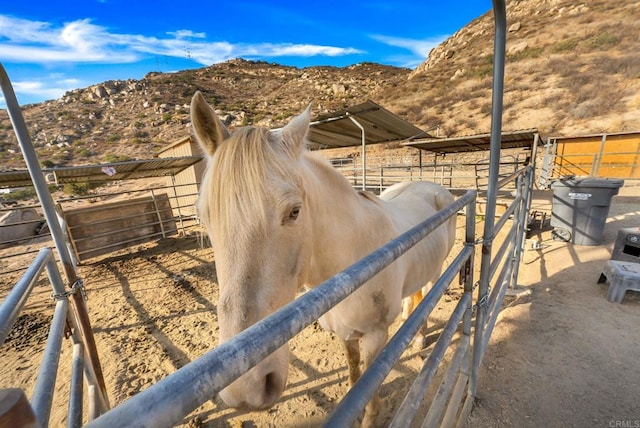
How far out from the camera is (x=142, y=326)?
140 inches

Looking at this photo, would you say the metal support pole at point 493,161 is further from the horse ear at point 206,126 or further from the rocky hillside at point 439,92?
the rocky hillside at point 439,92

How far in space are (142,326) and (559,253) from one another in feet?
22.1

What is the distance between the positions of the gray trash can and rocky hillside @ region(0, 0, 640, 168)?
16.0 metres

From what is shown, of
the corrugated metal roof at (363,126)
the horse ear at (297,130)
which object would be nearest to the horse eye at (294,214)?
the horse ear at (297,130)

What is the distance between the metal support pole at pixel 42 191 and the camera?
1.56 metres

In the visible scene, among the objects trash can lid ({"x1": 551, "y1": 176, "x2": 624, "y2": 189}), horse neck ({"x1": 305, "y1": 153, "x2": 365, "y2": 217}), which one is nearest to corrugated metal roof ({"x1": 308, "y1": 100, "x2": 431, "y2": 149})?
horse neck ({"x1": 305, "y1": 153, "x2": 365, "y2": 217})

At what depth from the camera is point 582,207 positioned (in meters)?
4.61

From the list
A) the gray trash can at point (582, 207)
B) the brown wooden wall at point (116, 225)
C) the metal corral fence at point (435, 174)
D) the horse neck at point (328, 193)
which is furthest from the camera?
the metal corral fence at point (435, 174)

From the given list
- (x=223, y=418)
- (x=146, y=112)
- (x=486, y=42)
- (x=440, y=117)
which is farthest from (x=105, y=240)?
(x=486, y=42)

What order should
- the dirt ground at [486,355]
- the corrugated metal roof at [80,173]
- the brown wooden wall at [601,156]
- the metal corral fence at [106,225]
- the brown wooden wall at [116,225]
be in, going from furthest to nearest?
the brown wooden wall at [601,156] < the brown wooden wall at [116,225] < the metal corral fence at [106,225] < the corrugated metal roof at [80,173] < the dirt ground at [486,355]

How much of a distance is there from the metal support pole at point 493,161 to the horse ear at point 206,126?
1.25 meters

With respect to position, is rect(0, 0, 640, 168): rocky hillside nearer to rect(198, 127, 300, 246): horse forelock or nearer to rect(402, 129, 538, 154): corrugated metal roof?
rect(402, 129, 538, 154): corrugated metal roof

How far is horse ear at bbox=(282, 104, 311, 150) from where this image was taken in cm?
117
